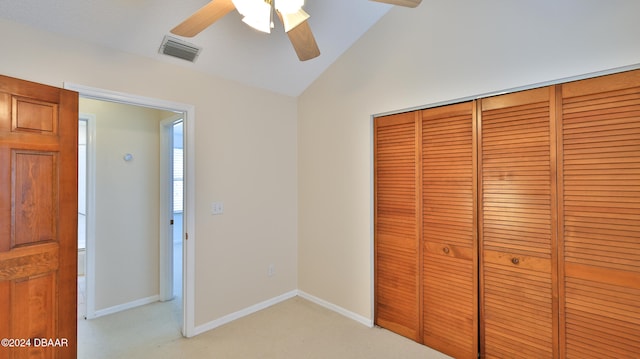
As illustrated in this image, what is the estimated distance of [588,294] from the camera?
1.69 meters

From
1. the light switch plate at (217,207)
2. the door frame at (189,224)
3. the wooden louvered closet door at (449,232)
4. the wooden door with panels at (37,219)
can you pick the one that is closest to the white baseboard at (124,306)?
the door frame at (189,224)

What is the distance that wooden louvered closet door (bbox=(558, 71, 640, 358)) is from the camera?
1.58 metres

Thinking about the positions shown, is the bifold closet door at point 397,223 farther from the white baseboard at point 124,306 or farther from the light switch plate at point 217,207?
the white baseboard at point 124,306

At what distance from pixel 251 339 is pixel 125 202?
1.97m

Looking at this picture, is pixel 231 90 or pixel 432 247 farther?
pixel 231 90

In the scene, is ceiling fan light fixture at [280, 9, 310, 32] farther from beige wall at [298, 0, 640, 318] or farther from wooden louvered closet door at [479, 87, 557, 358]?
wooden louvered closet door at [479, 87, 557, 358]

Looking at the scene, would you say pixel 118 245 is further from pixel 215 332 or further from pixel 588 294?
pixel 588 294

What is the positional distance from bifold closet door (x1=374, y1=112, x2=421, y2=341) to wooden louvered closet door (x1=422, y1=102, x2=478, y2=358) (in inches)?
3.4

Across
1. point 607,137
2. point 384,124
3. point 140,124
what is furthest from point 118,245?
point 607,137

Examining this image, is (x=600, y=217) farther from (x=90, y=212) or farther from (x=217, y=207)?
(x=90, y=212)

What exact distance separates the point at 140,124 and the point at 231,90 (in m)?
1.20

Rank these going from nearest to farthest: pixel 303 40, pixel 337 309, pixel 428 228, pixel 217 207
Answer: pixel 303 40 → pixel 428 228 → pixel 217 207 → pixel 337 309

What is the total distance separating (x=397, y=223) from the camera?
255 centimetres

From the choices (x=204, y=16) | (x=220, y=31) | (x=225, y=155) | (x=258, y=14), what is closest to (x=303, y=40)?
(x=258, y=14)
